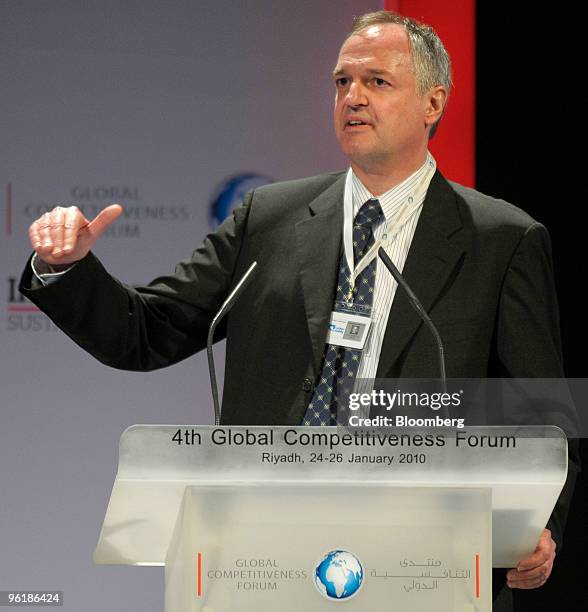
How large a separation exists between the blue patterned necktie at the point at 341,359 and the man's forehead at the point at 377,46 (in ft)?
1.31

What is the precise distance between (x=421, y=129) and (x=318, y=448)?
127 centimetres

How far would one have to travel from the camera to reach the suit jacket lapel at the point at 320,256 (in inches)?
91.3

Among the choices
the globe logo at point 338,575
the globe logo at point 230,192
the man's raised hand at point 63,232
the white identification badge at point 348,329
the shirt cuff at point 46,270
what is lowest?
the globe logo at point 338,575

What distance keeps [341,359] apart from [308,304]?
14 centimetres

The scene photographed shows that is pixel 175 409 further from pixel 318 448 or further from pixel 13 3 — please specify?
pixel 318 448

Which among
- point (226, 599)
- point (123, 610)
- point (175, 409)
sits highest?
point (226, 599)

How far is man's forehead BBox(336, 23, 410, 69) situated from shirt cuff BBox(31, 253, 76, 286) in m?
0.78

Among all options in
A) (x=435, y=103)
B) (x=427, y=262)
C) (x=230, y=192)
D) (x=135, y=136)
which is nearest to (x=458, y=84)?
(x=230, y=192)

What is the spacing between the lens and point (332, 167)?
150 inches

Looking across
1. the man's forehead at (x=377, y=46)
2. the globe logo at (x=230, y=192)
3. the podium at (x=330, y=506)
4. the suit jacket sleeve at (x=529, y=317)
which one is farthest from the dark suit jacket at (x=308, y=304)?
the globe logo at (x=230, y=192)

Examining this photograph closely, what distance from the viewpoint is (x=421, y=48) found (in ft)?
8.41

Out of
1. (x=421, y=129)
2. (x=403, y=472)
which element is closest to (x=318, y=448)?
(x=403, y=472)

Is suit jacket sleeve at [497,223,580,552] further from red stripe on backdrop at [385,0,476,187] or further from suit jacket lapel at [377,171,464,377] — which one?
red stripe on backdrop at [385,0,476,187]

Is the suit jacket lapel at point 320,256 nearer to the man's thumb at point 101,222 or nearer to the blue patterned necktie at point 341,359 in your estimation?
the blue patterned necktie at point 341,359
